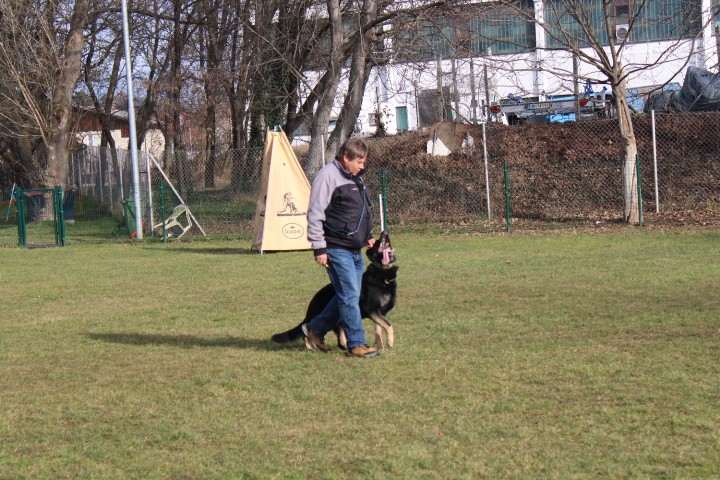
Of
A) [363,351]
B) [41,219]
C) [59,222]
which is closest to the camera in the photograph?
[363,351]

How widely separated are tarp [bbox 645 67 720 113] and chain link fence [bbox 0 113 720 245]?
60.9 inches

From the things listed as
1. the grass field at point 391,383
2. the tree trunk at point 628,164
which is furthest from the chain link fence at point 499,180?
the grass field at point 391,383

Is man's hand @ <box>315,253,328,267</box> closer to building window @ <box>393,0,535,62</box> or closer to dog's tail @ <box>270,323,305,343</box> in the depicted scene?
dog's tail @ <box>270,323,305,343</box>

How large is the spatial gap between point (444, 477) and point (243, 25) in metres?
→ 22.2

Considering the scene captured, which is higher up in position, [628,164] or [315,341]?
[628,164]

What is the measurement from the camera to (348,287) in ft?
22.6

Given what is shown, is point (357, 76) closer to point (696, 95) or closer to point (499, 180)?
point (499, 180)

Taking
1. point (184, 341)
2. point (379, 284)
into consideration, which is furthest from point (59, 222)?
point (379, 284)

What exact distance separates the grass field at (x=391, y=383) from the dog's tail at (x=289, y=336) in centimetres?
9

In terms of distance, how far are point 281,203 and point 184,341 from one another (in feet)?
28.8

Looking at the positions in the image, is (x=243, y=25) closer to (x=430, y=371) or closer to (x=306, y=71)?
(x=306, y=71)

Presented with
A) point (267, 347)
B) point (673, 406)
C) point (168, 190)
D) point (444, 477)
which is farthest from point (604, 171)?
point (444, 477)

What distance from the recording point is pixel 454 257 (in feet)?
48.5

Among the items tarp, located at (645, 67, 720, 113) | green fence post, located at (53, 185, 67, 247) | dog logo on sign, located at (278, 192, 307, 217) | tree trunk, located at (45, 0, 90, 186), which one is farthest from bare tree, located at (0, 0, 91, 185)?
tarp, located at (645, 67, 720, 113)
